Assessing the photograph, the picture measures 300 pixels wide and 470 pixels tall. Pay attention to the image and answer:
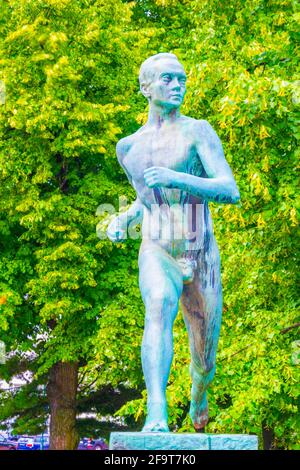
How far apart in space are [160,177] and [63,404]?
16.7m

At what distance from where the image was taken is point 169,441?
6344mm

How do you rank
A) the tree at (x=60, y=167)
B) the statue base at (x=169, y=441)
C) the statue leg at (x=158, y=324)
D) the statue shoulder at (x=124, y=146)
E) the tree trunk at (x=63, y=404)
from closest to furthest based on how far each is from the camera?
the statue base at (x=169, y=441), the statue leg at (x=158, y=324), the statue shoulder at (x=124, y=146), the tree at (x=60, y=167), the tree trunk at (x=63, y=404)

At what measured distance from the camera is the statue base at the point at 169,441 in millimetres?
6344

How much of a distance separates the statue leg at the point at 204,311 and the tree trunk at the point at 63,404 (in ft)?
49.9

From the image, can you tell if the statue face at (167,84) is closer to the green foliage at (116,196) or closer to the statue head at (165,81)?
the statue head at (165,81)

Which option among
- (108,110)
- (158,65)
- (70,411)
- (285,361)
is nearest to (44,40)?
(108,110)

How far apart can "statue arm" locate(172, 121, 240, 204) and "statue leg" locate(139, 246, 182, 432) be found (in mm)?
558

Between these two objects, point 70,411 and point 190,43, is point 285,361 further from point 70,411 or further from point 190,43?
point 70,411

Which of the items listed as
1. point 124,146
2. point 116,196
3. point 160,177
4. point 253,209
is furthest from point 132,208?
point 116,196

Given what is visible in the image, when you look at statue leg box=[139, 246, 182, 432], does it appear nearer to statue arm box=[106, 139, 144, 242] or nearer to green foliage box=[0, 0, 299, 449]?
statue arm box=[106, 139, 144, 242]

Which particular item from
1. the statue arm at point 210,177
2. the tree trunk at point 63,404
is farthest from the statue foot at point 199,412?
the tree trunk at point 63,404

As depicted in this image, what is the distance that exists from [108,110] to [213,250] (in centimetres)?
1434

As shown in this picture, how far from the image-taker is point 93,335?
22.5 metres

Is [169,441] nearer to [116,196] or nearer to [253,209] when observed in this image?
[253,209]
